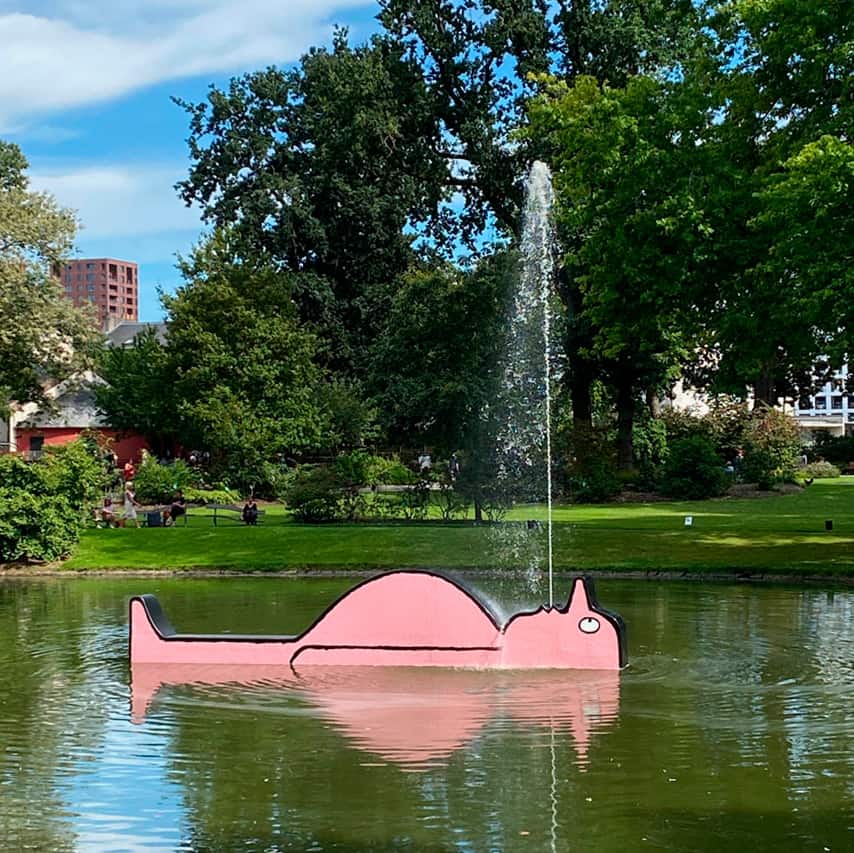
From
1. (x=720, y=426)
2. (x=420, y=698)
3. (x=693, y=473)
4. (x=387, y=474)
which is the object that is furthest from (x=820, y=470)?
(x=420, y=698)

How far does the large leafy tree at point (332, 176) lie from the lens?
176ft

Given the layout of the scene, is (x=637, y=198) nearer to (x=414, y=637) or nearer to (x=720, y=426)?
(x=414, y=637)

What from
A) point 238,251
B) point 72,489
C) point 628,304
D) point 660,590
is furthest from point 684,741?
point 238,251

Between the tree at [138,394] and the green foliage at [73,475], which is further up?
the tree at [138,394]

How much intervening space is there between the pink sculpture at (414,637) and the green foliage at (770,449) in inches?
1463

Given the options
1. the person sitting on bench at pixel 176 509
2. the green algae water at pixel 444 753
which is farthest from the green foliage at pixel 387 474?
the green algae water at pixel 444 753

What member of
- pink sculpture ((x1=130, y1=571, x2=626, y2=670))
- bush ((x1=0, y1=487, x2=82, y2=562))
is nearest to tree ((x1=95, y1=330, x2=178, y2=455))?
A: bush ((x1=0, y1=487, x2=82, y2=562))

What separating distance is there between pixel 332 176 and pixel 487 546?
115 feet

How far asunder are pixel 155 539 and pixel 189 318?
2510 centimetres

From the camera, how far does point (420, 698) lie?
1191 cm

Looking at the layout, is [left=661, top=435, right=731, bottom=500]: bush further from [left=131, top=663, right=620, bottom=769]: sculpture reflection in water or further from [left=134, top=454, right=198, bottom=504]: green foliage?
[left=131, top=663, right=620, bottom=769]: sculpture reflection in water

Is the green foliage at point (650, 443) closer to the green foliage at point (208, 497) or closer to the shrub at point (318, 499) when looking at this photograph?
the green foliage at point (208, 497)

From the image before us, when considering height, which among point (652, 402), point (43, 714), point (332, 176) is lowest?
point (43, 714)

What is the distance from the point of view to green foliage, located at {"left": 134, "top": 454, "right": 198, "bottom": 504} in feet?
148
